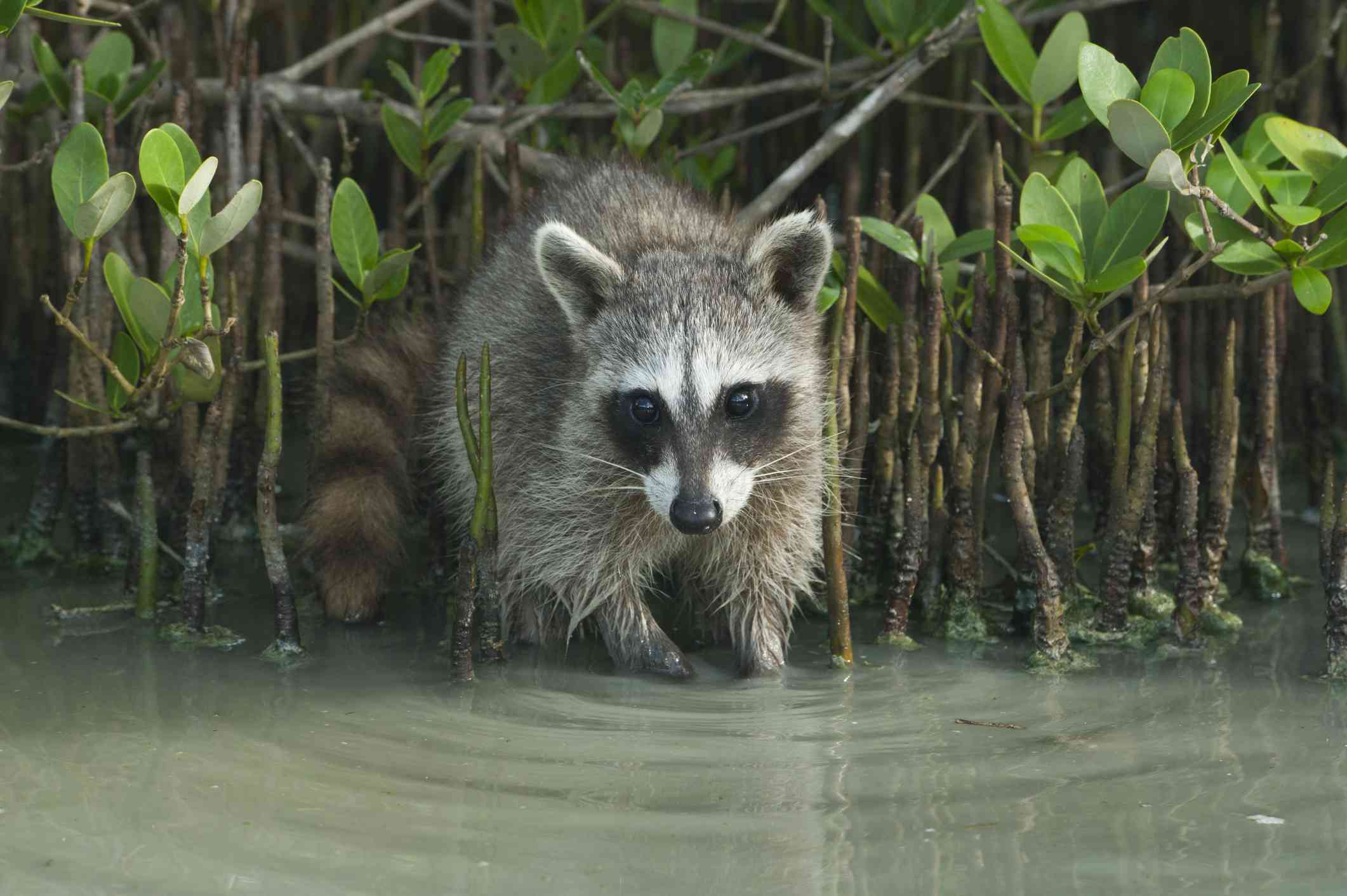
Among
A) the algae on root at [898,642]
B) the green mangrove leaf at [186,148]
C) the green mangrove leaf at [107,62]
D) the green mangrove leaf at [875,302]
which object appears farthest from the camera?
the green mangrove leaf at [107,62]

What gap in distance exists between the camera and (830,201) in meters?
5.54

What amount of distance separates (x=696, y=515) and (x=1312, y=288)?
1.37 metres

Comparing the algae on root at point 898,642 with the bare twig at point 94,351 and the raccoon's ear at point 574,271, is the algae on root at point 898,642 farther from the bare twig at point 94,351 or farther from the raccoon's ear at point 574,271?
the bare twig at point 94,351

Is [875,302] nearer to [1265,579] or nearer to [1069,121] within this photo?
[1069,121]

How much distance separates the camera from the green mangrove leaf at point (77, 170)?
3082 mm

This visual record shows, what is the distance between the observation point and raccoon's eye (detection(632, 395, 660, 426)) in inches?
128

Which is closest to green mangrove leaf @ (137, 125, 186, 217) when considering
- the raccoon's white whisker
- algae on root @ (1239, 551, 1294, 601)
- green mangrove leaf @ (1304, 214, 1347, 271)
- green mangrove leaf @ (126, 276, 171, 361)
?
green mangrove leaf @ (126, 276, 171, 361)

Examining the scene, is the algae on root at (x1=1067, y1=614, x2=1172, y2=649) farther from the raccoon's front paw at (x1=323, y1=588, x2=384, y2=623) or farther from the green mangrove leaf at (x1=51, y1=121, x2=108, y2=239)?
the green mangrove leaf at (x1=51, y1=121, x2=108, y2=239)

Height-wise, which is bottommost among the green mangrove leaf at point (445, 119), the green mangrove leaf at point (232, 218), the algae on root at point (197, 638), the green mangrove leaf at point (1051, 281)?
the algae on root at point (197, 638)

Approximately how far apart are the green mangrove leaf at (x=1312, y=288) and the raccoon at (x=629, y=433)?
101cm

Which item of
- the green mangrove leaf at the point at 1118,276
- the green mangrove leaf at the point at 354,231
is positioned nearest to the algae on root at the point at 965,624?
the green mangrove leaf at the point at 1118,276

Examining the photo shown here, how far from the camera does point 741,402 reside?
328cm

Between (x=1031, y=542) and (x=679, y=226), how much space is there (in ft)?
4.02

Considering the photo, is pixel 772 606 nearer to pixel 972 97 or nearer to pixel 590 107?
pixel 590 107
